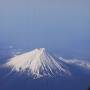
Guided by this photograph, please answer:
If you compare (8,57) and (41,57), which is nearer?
(41,57)

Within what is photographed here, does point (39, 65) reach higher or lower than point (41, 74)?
higher

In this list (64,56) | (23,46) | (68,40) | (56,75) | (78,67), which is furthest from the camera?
(68,40)

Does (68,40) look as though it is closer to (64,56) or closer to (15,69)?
(64,56)

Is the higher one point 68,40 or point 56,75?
point 68,40

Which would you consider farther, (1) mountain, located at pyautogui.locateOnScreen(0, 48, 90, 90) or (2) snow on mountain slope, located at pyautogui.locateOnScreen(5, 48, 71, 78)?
(2) snow on mountain slope, located at pyautogui.locateOnScreen(5, 48, 71, 78)

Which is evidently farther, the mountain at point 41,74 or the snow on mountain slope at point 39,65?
the snow on mountain slope at point 39,65

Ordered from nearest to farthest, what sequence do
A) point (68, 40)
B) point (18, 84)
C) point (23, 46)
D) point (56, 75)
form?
point (18, 84)
point (56, 75)
point (23, 46)
point (68, 40)

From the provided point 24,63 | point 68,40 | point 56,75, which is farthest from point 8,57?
point 68,40

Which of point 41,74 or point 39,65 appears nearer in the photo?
point 41,74
